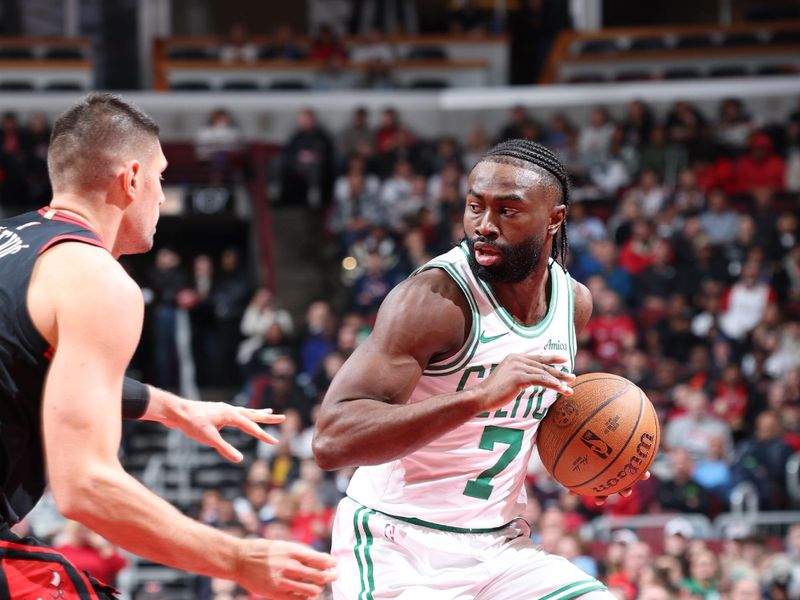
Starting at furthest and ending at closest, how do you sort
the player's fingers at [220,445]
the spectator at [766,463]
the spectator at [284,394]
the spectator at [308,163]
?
the spectator at [308,163], the spectator at [284,394], the spectator at [766,463], the player's fingers at [220,445]

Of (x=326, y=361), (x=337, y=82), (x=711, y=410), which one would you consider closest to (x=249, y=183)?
(x=337, y=82)

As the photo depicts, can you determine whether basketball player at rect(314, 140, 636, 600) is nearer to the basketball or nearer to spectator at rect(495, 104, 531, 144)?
the basketball

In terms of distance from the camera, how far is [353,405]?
3684 millimetres

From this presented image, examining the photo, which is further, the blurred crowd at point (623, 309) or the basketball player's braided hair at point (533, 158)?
the blurred crowd at point (623, 309)

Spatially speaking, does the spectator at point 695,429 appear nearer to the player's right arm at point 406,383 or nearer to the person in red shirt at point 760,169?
the person in red shirt at point 760,169

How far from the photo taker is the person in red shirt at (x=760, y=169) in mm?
15086

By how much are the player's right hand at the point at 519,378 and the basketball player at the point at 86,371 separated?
3.24 ft

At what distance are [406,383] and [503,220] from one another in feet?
2.31

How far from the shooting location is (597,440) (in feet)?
13.8

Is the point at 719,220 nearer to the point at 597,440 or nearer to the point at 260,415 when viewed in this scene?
the point at 597,440

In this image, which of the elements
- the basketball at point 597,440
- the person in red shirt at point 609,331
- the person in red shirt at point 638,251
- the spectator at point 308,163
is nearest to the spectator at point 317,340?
the person in red shirt at point 609,331

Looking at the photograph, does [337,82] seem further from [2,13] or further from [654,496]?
[654,496]

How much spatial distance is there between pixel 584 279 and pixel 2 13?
1232cm

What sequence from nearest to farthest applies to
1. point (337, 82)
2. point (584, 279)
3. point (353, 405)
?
point (353, 405) < point (584, 279) < point (337, 82)
